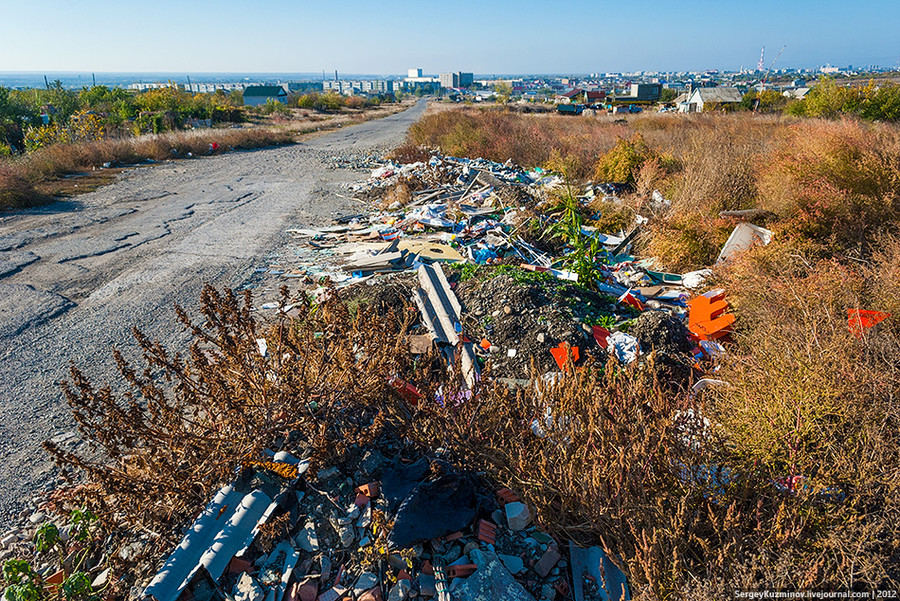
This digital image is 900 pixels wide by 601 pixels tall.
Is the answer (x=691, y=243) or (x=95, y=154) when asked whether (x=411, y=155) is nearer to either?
(x=95, y=154)

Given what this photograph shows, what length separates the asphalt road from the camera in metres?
3.73

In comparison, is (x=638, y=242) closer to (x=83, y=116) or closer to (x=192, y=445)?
(x=192, y=445)

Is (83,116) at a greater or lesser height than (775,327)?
greater

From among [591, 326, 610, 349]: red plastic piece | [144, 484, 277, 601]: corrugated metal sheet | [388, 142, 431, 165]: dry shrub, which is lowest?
[144, 484, 277, 601]: corrugated metal sheet

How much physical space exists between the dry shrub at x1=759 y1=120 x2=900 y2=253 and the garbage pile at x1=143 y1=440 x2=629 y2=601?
5395 millimetres

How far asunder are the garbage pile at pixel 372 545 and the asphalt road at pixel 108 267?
1.52 meters

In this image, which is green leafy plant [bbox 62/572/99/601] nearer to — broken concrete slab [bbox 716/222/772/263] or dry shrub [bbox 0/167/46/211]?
broken concrete slab [bbox 716/222/772/263]

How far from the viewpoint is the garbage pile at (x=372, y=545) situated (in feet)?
7.36

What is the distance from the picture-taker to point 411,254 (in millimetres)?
6680

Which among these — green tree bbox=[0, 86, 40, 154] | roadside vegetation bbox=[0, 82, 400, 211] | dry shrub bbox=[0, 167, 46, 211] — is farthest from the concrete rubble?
green tree bbox=[0, 86, 40, 154]

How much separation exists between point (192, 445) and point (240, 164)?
51.2 feet

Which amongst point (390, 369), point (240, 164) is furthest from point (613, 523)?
point (240, 164)

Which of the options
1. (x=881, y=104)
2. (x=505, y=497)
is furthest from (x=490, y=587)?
(x=881, y=104)

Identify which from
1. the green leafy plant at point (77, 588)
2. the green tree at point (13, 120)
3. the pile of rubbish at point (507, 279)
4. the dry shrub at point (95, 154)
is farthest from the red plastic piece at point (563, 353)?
the green tree at point (13, 120)
